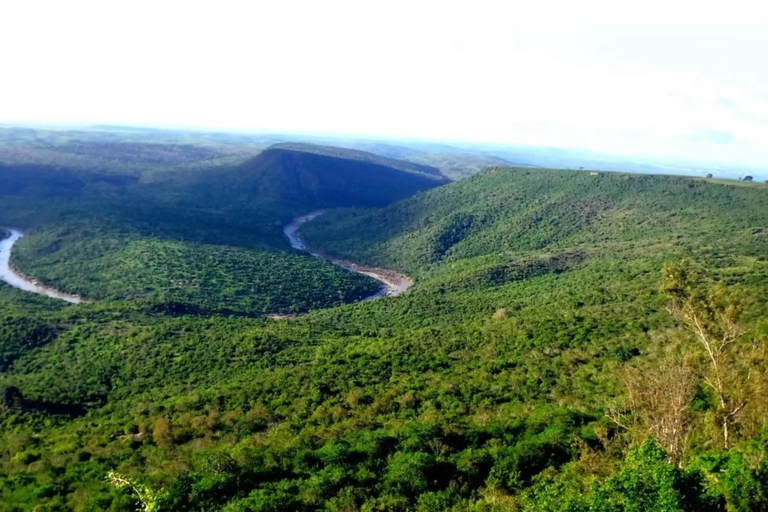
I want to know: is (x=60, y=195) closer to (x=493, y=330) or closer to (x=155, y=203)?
(x=155, y=203)

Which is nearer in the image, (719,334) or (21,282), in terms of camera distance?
(719,334)

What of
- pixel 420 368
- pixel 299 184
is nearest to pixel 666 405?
pixel 420 368

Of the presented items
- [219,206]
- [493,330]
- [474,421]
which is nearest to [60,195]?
[219,206]

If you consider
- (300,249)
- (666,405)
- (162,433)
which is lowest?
(300,249)

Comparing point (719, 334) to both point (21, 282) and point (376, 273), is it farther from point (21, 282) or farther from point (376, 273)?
point (21, 282)

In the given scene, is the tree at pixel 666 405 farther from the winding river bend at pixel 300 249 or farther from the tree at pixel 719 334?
the winding river bend at pixel 300 249

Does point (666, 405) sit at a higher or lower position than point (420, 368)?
higher

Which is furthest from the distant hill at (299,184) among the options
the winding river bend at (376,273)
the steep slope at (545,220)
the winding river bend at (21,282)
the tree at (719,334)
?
the tree at (719,334)
